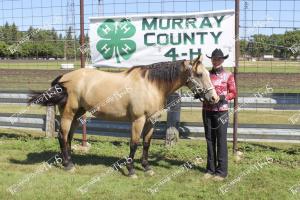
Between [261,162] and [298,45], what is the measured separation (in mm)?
2602

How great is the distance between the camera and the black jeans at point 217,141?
6.58 metres

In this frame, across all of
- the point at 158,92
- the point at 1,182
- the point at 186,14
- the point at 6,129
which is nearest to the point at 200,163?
the point at 158,92

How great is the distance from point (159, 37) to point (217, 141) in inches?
107

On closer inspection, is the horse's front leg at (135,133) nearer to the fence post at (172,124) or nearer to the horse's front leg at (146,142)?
the horse's front leg at (146,142)

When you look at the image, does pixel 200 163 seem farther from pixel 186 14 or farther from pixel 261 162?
pixel 186 14

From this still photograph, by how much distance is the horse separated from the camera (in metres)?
6.53

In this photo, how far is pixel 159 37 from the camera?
8406mm

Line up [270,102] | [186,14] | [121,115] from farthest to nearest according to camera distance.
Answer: [270,102], [186,14], [121,115]

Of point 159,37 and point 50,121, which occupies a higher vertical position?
point 159,37

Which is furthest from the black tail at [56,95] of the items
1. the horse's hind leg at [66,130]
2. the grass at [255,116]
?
the grass at [255,116]

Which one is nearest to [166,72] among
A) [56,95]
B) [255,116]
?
[56,95]

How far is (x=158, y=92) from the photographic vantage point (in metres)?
6.77

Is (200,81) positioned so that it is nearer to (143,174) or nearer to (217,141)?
(217,141)

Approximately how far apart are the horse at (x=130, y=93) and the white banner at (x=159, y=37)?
1481 millimetres
